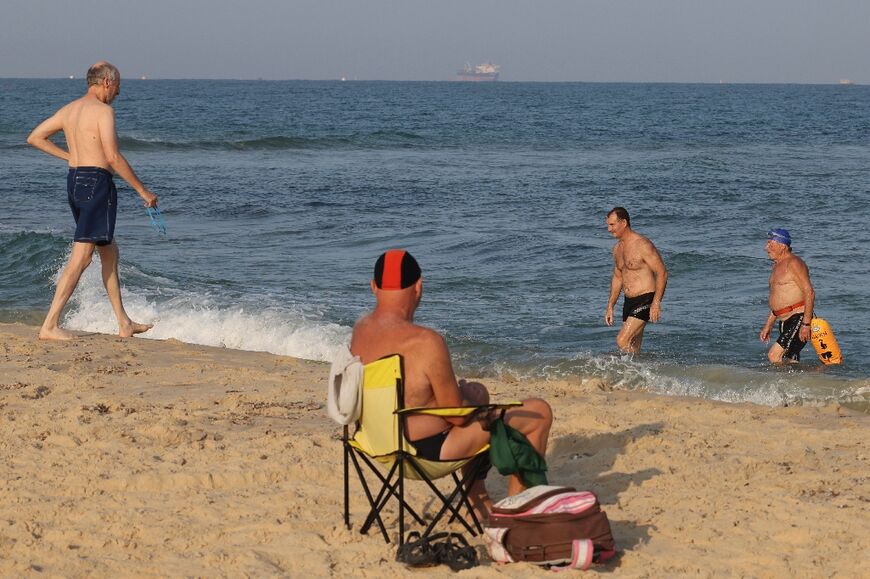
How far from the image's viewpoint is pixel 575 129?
149ft

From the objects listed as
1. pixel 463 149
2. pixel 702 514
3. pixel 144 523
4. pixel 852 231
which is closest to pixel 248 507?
pixel 144 523

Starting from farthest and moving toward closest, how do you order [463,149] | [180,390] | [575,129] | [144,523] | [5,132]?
[575,129], [5,132], [463,149], [180,390], [144,523]

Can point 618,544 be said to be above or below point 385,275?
below

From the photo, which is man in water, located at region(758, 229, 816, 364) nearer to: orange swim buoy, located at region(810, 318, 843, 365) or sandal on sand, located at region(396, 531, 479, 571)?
orange swim buoy, located at region(810, 318, 843, 365)

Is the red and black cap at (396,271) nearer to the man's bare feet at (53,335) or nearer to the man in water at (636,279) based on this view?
the man's bare feet at (53,335)

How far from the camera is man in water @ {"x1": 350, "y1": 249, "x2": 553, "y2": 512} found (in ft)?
14.1

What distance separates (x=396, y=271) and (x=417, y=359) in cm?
36

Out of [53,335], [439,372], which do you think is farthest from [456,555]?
[53,335]

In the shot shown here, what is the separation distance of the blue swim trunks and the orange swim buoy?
5862mm

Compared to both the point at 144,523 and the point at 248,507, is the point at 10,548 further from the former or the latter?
the point at 248,507

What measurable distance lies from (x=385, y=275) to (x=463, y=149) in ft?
103

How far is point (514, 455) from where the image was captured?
14.3 ft

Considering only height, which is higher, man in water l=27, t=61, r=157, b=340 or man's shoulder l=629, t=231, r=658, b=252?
man in water l=27, t=61, r=157, b=340

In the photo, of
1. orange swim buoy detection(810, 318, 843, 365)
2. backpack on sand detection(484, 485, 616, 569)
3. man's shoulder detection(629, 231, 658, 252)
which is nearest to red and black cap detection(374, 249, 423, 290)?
backpack on sand detection(484, 485, 616, 569)
